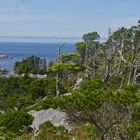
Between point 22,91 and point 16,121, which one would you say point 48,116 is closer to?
point 16,121

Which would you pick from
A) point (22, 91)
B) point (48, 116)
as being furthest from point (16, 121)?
point (22, 91)

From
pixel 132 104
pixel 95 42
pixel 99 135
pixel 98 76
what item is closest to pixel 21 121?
pixel 99 135

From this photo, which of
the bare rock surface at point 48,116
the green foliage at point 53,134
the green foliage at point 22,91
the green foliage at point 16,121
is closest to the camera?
the green foliage at point 53,134

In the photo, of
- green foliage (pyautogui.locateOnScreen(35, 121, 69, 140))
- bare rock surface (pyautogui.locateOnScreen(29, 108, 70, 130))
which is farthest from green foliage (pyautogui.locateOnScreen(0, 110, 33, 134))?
green foliage (pyautogui.locateOnScreen(35, 121, 69, 140))

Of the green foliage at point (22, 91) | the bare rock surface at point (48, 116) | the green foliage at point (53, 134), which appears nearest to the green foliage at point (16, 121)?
the bare rock surface at point (48, 116)

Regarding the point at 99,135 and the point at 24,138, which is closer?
the point at 99,135

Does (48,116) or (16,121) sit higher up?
(16,121)

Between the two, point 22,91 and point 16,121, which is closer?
point 16,121

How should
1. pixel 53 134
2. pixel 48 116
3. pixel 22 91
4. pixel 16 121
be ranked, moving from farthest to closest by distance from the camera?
pixel 22 91, pixel 48 116, pixel 16 121, pixel 53 134

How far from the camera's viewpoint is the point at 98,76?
42750mm

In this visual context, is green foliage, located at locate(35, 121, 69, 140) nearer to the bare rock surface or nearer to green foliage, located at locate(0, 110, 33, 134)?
green foliage, located at locate(0, 110, 33, 134)

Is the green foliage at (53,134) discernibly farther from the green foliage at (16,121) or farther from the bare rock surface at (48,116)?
the bare rock surface at (48,116)

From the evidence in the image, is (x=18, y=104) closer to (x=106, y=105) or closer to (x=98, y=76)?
(x=98, y=76)

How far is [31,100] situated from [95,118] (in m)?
24.7
